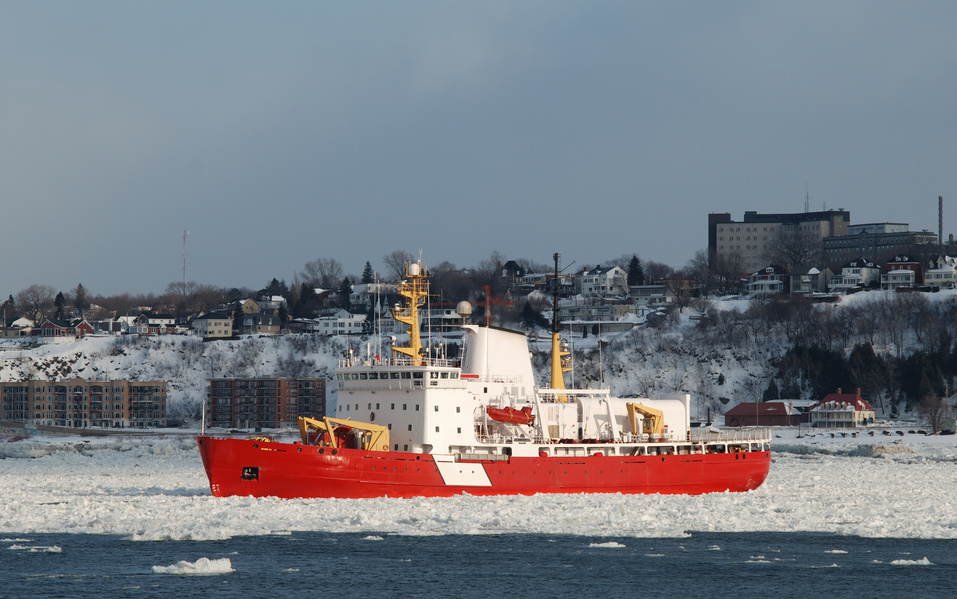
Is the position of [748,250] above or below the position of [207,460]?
above

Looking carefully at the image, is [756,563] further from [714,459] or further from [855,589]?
[714,459]

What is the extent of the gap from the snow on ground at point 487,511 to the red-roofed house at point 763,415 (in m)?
41.2

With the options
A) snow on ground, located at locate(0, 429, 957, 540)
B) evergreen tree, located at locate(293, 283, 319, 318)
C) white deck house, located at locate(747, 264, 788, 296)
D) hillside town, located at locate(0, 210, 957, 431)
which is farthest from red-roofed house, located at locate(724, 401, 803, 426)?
evergreen tree, located at locate(293, 283, 319, 318)

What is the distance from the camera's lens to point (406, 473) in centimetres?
3344

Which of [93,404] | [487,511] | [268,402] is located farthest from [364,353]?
[487,511]

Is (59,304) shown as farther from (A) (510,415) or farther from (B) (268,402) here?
(A) (510,415)

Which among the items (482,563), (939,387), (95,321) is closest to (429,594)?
(482,563)

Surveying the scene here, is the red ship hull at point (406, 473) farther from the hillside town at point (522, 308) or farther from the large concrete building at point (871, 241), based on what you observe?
the large concrete building at point (871, 241)

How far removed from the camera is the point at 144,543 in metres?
27.2

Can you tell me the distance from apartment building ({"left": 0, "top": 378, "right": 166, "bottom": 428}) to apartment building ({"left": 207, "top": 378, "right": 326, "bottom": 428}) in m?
6.83

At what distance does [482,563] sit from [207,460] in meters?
11.2

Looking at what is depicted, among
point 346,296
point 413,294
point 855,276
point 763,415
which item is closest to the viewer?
point 413,294

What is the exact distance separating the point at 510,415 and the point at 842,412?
5611 centimetres

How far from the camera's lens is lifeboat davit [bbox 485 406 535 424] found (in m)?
36.2
